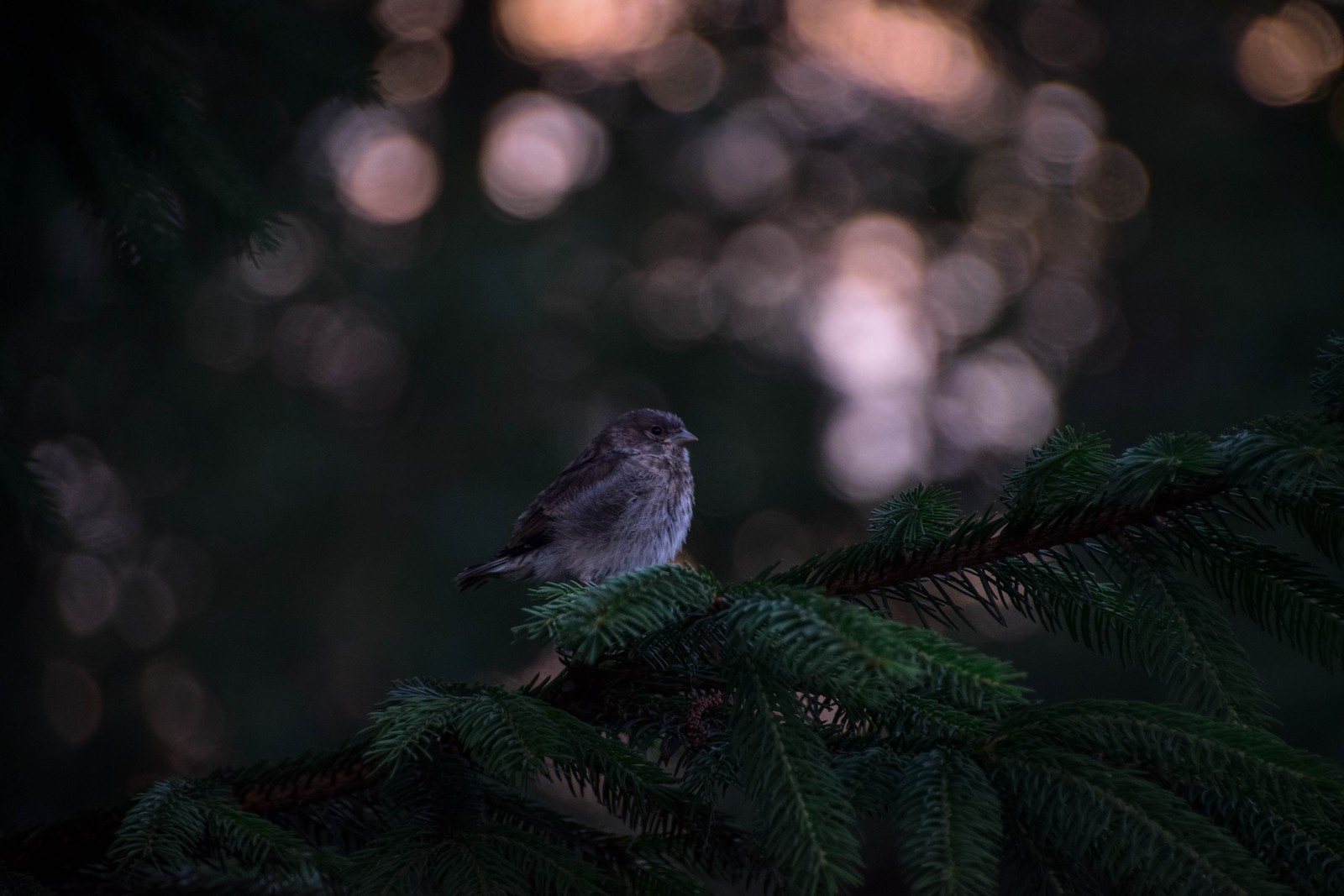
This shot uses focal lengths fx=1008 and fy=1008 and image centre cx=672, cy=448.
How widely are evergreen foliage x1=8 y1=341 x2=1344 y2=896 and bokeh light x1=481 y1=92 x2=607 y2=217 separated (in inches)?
299

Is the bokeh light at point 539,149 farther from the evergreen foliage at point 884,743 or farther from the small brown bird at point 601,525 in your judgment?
the evergreen foliage at point 884,743

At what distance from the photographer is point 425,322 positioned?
26.1 ft

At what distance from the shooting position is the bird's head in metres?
4.74

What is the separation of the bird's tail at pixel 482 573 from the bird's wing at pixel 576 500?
81 millimetres

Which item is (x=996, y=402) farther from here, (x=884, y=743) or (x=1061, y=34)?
(x=884, y=743)

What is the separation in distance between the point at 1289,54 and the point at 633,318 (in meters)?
5.86

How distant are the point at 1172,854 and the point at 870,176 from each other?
8.24 metres

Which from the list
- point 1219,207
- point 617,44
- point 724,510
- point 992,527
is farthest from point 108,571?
point 1219,207

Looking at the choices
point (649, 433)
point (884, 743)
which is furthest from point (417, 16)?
point (884, 743)

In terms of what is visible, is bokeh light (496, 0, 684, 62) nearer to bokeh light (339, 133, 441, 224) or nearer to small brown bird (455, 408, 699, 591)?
bokeh light (339, 133, 441, 224)

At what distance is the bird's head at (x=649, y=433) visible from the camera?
474 cm

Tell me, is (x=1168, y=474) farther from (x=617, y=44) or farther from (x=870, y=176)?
(x=617, y=44)

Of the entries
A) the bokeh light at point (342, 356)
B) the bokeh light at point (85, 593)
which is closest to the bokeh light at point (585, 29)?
the bokeh light at point (342, 356)

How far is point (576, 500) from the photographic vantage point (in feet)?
14.3
